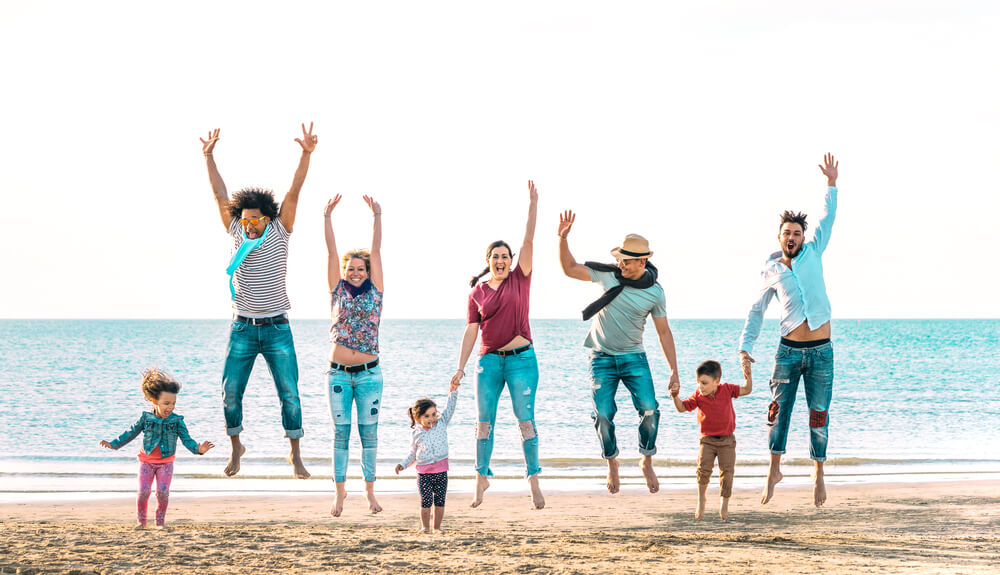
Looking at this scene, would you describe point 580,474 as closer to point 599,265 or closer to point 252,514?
point 252,514

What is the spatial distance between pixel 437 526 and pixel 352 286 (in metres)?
2.26

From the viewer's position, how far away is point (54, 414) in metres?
24.6

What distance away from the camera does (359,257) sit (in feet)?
26.2

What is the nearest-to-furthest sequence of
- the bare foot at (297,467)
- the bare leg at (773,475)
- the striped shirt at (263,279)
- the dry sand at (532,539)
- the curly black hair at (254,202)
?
1. the dry sand at (532,539)
2. the striped shirt at (263,279)
3. the curly black hair at (254,202)
4. the bare foot at (297,467)
5. the bare leg at (773,475)

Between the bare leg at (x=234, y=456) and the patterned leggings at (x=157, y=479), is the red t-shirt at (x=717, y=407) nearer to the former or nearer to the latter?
the bare leg at (x=234, y=456)

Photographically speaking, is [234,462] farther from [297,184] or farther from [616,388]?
[616,388]

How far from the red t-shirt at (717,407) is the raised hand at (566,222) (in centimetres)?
180

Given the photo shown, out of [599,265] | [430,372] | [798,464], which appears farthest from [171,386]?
[430,372]

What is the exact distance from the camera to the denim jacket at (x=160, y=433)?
791 centimetres

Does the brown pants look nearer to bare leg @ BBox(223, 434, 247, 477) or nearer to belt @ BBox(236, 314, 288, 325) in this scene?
belt @ BBox(236, 314, 288, 325)

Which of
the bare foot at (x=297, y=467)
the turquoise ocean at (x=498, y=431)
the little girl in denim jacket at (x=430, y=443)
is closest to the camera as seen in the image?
the little girl in denim jacket at (x=430, y=443)

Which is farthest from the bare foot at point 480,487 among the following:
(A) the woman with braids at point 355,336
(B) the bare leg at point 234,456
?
(B) the bare leg at point 234,456

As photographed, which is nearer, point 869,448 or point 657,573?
point 657,573

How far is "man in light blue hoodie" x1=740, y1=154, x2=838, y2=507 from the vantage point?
8.27m
